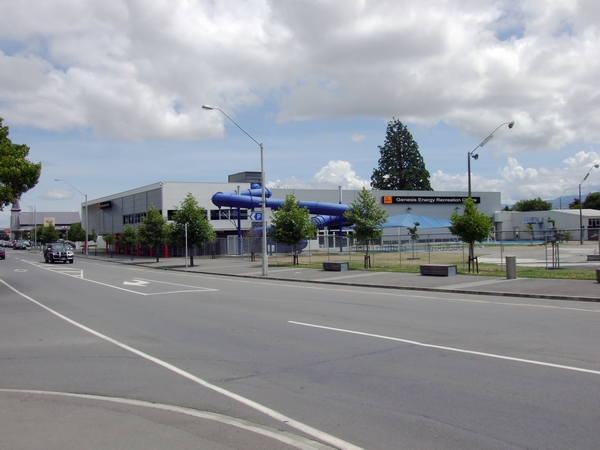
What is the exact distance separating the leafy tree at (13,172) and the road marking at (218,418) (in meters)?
16.8

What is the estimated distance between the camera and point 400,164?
101 m

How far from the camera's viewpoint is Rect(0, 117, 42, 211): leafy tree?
2144cm

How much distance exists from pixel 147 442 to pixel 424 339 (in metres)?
6.23

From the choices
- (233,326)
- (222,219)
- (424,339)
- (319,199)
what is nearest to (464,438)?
(424,339)

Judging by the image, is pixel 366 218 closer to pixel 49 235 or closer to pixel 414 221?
pixel 414 221

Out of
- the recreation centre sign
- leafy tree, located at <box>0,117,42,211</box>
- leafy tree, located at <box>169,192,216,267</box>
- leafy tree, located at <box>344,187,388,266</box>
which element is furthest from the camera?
the recreation centre sign

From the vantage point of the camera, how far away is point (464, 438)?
5.17 metres

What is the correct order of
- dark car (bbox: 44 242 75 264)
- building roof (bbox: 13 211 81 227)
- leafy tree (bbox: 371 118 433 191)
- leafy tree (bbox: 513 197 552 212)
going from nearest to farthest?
dark car (bbox: 44 242 75 264) < leafy tree (bbox: 371 118 433 191) < leafy tree (bbox: 513 197 552 212) < building roof (bbox: 13 211 81 227)

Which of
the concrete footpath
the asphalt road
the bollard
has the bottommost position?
the concrete footpath

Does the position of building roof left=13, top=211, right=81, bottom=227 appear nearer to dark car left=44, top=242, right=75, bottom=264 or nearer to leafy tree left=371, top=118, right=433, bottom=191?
leafy tree left=371, top=118, right=433, bottom=191

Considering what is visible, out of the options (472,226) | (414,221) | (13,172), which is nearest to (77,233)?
(414,221)

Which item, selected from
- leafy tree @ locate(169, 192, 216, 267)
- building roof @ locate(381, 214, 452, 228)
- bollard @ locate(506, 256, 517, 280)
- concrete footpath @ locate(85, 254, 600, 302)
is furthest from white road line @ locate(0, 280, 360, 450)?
building roof @ locate(381, 214, 452, 228)

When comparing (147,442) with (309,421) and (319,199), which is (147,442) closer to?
(309,421)

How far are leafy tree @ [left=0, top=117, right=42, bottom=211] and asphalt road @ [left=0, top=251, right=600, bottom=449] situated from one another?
362 inches
